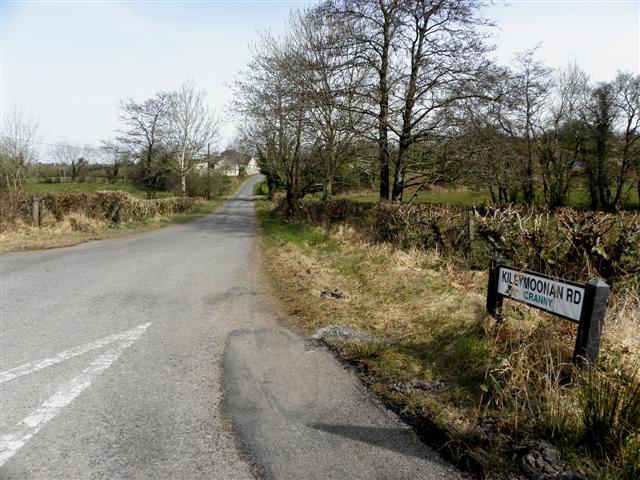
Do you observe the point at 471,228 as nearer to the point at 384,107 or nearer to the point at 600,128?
the point at 384,107

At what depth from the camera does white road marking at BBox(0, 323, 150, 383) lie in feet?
13.2

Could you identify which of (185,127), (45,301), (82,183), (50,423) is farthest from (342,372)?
(82,183)

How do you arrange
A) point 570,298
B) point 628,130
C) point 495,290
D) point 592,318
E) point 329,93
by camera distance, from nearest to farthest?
1. point 592,318
2. point 570,298
3. point 495,290
4. point 329,93
5. point 628,130

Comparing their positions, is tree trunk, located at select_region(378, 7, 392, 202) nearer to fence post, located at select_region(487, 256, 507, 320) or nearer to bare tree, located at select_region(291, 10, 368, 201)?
bare tree, located at select_region(291, 10, 368, 201)

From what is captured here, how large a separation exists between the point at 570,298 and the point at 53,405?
14.6ft

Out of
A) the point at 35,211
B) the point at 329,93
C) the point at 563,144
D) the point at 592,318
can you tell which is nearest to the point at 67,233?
the point at 35,211

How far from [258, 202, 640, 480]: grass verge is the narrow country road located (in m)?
0.32

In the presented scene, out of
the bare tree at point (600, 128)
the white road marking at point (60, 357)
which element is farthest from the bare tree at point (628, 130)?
the white road marking at point (60, 357)

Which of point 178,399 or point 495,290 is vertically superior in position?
point 495,290

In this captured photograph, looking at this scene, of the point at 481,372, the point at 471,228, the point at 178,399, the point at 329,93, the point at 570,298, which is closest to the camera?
the point at 570,298

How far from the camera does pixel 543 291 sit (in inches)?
144

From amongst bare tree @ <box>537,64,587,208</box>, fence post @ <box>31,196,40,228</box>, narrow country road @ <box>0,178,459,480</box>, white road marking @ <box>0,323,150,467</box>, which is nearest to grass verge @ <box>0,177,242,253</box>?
fence post @ <box>31,196,40,228</box>

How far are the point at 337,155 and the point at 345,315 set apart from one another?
14623 mm

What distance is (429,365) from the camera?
431 centimetres
